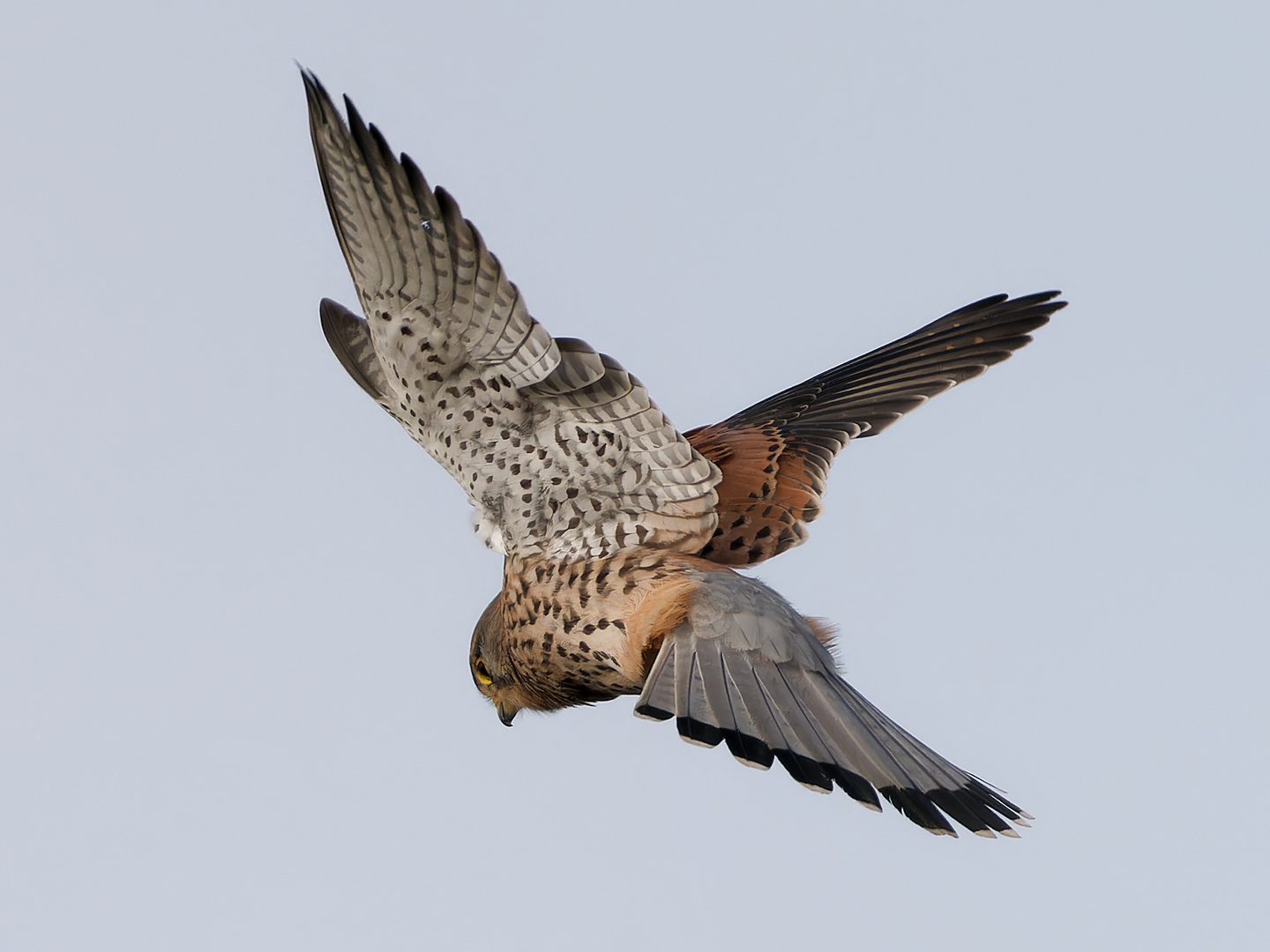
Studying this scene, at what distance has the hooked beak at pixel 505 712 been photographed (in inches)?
183

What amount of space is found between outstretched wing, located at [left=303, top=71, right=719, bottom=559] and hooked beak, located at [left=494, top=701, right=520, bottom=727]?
71 centimetres

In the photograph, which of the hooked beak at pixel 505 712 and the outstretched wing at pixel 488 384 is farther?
the hooked beak at pixel 505 712

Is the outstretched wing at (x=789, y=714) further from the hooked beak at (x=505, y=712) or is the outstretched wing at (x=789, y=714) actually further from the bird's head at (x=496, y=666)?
the hooked beak at (x=505, y=712)

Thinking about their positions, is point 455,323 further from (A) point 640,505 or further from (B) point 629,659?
(B) point 629,659

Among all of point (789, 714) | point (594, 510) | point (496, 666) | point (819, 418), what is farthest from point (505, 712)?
point (819, 418)

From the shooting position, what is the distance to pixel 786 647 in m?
3.71

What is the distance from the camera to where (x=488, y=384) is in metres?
3.68

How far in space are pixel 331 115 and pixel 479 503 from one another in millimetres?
1332

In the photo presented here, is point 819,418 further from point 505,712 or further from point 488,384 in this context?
point 488,384

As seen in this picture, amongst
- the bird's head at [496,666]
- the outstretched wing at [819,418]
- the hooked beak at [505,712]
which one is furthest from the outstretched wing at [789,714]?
the hooked beak at [505,712]

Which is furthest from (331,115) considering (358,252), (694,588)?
(694,588)

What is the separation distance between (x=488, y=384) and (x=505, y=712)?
149cm

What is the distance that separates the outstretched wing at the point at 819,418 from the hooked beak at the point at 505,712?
3.08ft

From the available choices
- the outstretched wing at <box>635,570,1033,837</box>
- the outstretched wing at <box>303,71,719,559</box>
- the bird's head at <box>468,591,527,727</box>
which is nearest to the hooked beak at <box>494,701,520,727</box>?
the bird's head at <box>468,591,527,727</box>
